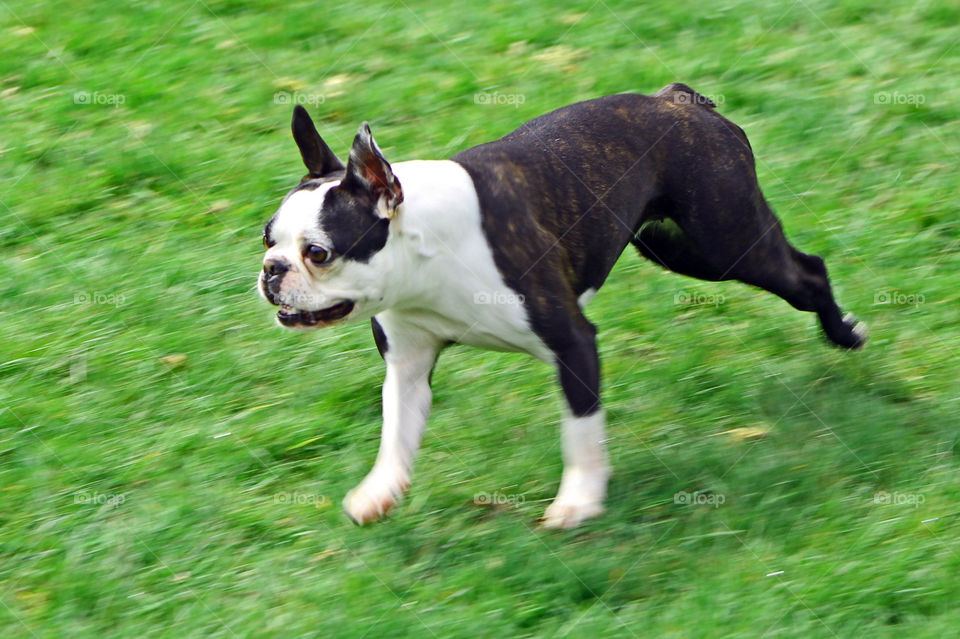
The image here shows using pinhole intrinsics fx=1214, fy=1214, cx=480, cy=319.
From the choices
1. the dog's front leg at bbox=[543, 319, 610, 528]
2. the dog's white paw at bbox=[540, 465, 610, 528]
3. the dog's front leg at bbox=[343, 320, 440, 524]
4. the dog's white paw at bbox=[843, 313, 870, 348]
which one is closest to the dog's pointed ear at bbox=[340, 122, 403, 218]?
the dog's front leg at bbox=[343, 320, 440, 524]

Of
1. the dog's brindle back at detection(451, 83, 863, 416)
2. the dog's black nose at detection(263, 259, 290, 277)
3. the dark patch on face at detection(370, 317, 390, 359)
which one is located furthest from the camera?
the dark patch on face at detection(370, 317, 390, 359)

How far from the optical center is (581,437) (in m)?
4.47

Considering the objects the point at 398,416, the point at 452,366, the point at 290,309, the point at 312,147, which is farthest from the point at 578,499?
the point at 312,147

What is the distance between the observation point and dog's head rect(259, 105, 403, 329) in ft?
13.4

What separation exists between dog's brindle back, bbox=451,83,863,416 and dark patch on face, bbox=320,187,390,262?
1.46 ft

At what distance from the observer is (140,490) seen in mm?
5031

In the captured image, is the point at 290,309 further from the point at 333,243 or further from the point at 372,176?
the point at 372,176

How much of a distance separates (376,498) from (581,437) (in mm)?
804

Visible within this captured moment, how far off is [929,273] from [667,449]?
6.37ft

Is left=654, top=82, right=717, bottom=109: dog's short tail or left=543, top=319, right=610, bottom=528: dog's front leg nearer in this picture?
left=543, top=319, right=610, bottom=528: dog's front leg

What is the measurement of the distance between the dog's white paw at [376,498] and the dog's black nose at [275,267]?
920 mm

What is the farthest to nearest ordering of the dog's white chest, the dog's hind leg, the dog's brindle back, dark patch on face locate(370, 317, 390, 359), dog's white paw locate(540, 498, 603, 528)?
1. the dog's hind leg
2. dark patch on face locate(370, 317, 390, 359)
3. dog's white paw locate(540, 498, 603, 528)
4. the dog's brindle back
5. the dog's white chest

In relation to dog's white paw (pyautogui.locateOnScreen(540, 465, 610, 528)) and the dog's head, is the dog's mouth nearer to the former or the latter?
the dog's head

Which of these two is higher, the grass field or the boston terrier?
the boston terrier
